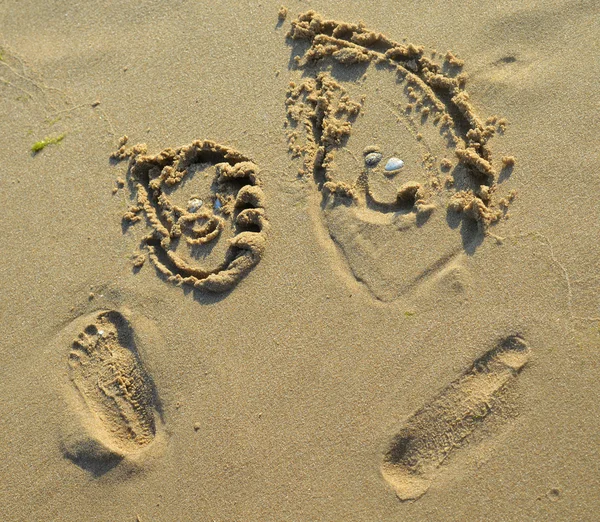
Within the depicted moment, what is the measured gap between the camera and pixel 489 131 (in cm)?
306

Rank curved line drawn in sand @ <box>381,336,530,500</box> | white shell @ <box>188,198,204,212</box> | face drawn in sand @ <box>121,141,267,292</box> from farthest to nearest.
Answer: white shell @ <box>188,198,204,212</box> < face drawn in sand @ <box>121,141,267,292</box> < curved line drawn in sand @ <box>381,336,530,500</box>

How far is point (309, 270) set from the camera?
9.71ft

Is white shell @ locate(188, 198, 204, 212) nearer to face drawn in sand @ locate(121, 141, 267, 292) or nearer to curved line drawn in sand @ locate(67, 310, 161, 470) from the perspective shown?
face drawn in sand @ locate(121, 141, 267, 292)

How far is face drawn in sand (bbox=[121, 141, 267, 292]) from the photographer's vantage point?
9.96 feet

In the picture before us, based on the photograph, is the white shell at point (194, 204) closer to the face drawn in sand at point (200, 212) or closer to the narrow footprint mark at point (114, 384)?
the face drawn in sand at point (200, 212)

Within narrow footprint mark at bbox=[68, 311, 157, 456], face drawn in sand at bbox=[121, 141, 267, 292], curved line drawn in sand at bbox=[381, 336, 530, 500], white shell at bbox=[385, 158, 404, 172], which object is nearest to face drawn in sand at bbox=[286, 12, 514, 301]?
white shell at bbox=[385, 158, 404, 172]

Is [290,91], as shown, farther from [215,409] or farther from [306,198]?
[215,409]

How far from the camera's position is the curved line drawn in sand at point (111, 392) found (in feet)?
9.29

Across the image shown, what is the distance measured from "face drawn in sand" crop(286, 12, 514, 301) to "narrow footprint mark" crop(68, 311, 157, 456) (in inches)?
52.7

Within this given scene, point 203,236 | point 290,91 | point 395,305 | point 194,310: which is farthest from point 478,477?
point 290,91

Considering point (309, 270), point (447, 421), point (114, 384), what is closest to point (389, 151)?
point (309, 270)

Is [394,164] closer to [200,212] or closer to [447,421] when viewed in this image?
[200,212]

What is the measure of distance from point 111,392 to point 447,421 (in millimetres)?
1831

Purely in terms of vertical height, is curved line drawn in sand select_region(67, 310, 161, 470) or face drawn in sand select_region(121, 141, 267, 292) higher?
face drawn in sand select_region(121, 141, 267, 292)
